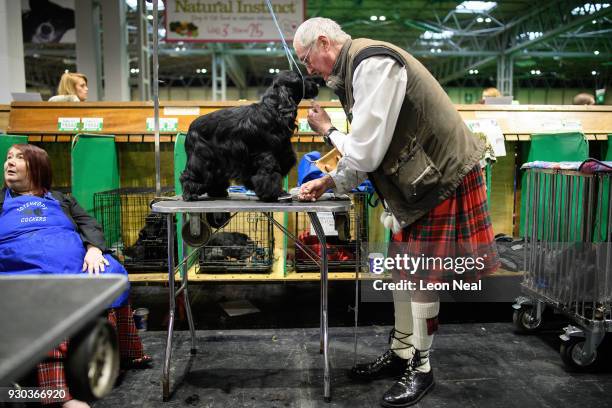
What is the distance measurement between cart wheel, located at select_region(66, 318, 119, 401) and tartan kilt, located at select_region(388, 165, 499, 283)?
1348 millimetres

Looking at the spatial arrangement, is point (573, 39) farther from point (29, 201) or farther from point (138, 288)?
point (29, 201)

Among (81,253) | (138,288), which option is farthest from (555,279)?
(138,288)

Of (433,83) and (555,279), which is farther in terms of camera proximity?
(555,279)

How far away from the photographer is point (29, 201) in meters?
2.17

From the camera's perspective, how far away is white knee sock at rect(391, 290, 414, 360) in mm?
2195

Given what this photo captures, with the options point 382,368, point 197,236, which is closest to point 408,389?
point 382,368

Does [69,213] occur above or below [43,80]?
below

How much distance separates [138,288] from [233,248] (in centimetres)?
132

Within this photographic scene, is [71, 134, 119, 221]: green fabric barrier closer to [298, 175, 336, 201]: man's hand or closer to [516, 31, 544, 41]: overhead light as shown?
[298, 175, 336, 201]: man's hand

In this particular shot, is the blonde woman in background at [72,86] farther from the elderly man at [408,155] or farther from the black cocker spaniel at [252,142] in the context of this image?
the elderly man at [408,155]

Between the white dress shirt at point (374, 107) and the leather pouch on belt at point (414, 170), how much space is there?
8cm

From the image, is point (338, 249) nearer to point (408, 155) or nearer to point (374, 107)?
point (408, 155)

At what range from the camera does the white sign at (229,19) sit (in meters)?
5.25

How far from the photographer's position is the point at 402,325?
2.24 metres
